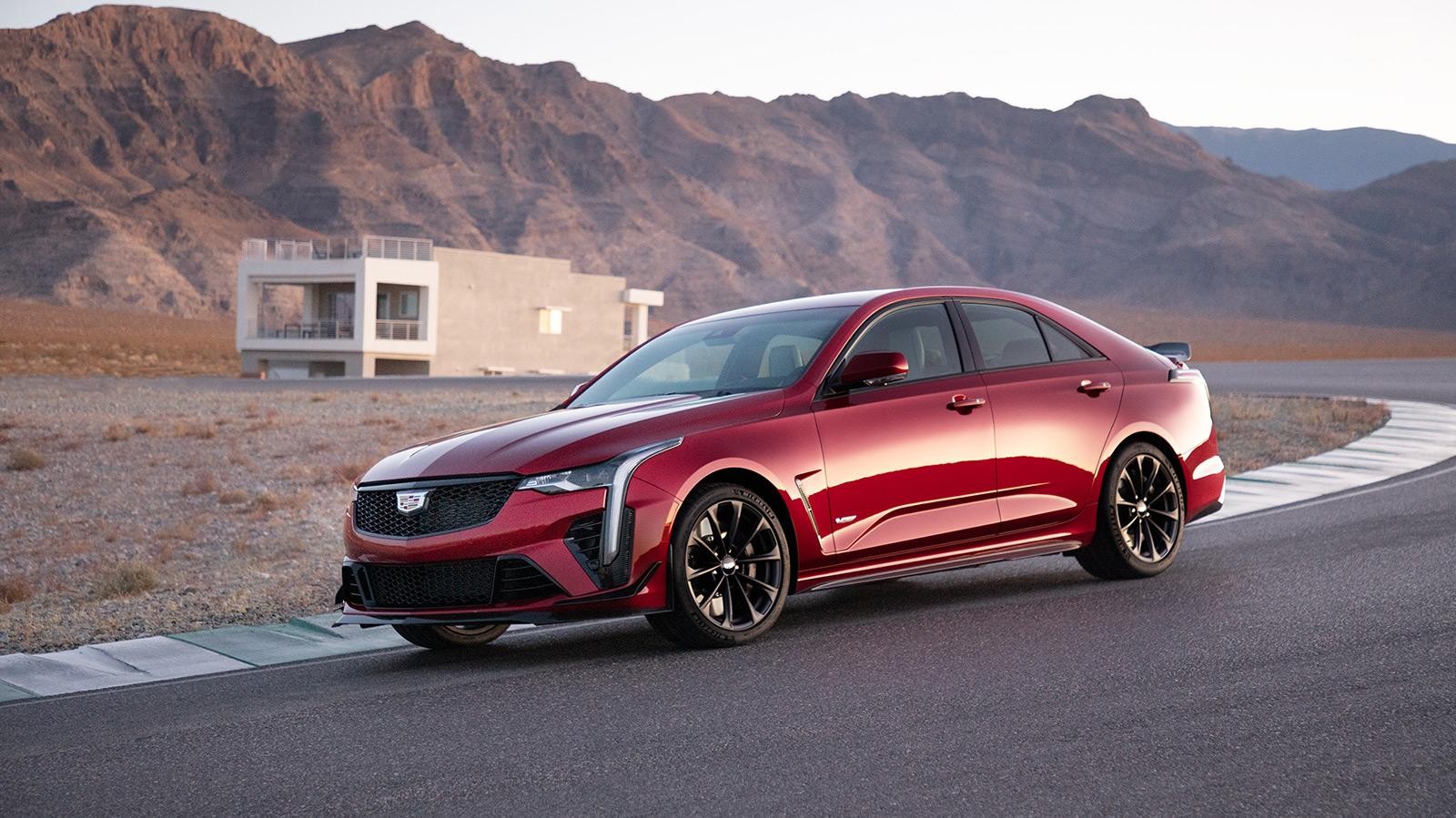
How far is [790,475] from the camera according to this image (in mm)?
7418

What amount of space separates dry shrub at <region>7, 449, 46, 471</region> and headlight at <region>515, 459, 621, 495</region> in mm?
17465

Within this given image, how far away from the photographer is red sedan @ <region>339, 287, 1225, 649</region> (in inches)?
271

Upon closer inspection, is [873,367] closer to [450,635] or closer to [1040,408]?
[1040,408]

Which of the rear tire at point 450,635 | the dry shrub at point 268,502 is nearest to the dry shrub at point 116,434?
the dry shrub at point 268,502

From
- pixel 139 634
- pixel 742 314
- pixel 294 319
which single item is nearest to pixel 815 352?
pixel 742 314

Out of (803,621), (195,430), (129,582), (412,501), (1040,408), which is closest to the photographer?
(412,501)

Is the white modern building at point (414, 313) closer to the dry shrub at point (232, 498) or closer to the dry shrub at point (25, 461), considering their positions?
the dry shrub at point (25, 461)

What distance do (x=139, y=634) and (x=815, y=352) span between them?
405 cm

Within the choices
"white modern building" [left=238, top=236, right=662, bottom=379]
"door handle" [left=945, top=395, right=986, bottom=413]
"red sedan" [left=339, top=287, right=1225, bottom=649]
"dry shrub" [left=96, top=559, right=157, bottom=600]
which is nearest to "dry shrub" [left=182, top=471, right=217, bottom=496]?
"dry shrub" [left=96, top=559, right=157, bottom=600]

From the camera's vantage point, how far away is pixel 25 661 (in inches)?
296

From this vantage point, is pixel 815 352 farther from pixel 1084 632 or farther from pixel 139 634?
pixel 139 634

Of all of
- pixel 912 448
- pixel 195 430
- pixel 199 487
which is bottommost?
pixel 199 487

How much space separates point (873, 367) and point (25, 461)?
17867mm

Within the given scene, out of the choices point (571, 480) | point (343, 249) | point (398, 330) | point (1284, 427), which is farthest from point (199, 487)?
point (398, 330)
